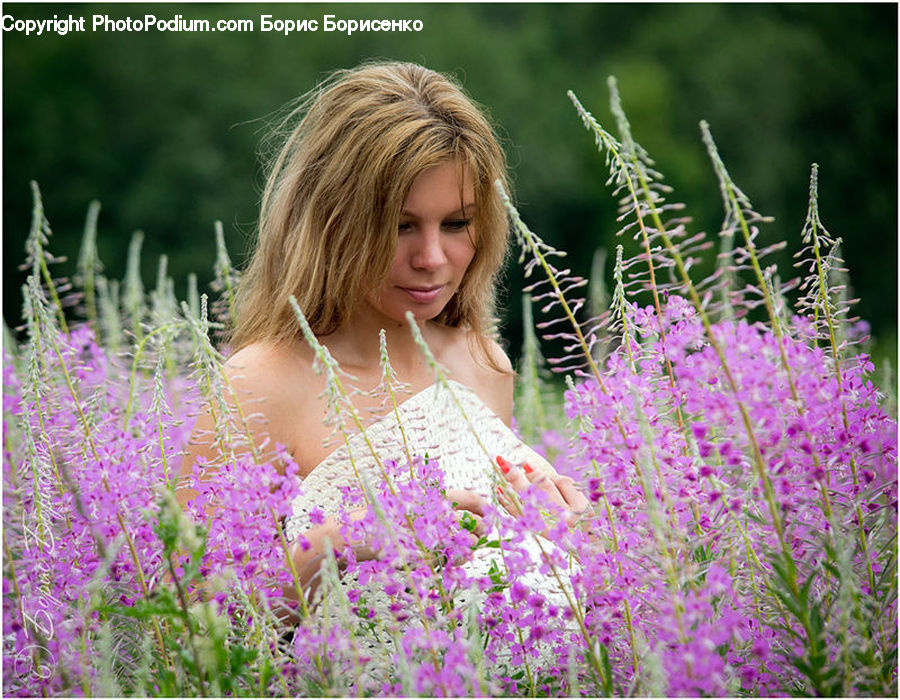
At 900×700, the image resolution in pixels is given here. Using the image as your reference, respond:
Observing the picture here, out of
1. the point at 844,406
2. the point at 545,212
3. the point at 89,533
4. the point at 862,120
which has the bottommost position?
the point at 89,533

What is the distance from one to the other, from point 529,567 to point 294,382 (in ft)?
4.82

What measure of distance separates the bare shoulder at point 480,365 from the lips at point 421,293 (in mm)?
653

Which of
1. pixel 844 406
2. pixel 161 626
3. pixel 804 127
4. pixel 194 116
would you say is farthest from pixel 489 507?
pixel 804 127

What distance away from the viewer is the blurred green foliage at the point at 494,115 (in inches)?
889

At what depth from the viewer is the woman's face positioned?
3125 millimetres

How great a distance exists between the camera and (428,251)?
3107mm

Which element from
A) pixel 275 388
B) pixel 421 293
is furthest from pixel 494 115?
pixel 275 388

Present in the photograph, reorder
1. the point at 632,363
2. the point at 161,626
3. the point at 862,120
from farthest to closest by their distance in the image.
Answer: the point at 862,120 → the point at 161,626 → the point at 632,363

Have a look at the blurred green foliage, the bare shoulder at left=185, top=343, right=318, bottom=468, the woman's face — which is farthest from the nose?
the blurred green foliage

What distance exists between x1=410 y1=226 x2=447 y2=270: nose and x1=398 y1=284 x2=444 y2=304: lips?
83 mm

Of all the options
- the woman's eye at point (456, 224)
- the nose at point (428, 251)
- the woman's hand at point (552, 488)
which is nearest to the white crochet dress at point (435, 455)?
the woman's hand at point (552, 488)

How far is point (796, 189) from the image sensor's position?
1092 inches

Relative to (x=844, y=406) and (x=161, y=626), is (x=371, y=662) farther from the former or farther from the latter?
(x=844, y=406)

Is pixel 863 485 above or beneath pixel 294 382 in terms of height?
beneath
